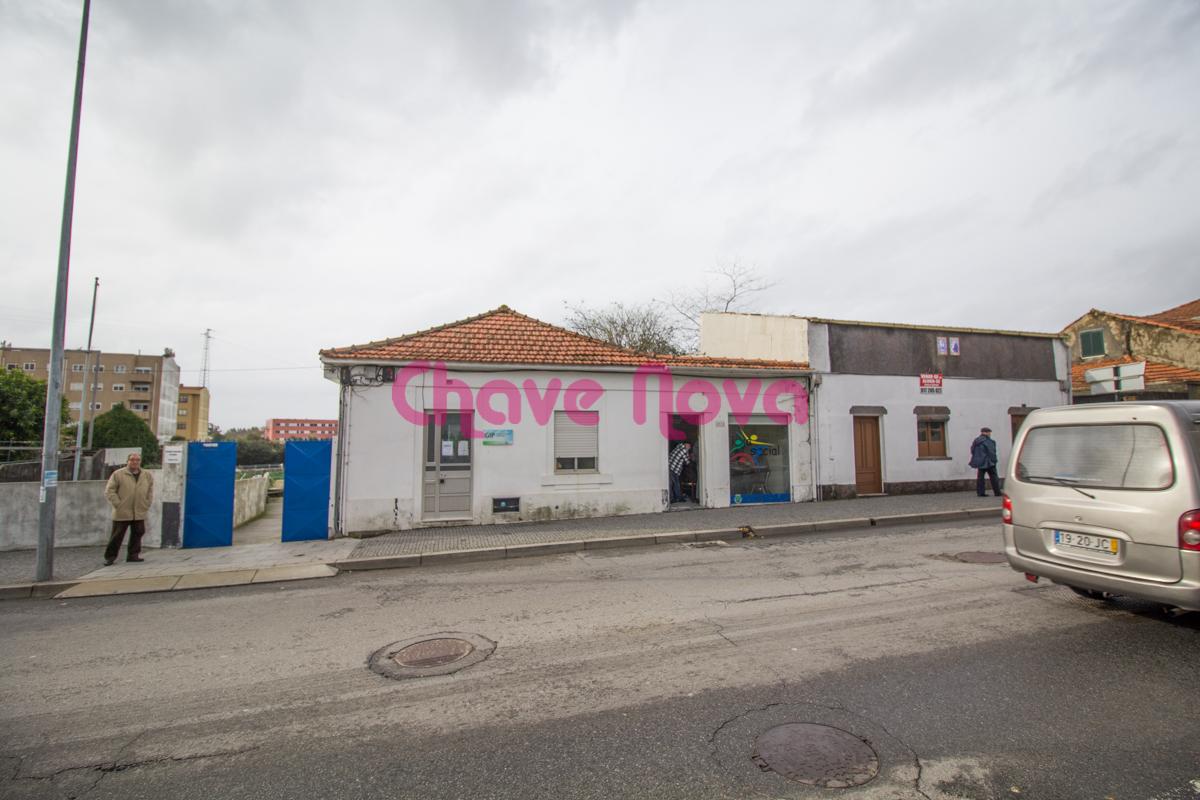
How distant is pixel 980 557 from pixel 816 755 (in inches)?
240

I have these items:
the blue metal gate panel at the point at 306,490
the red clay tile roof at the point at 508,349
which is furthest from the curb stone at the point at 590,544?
the red clay tile roof at the point at 508,349

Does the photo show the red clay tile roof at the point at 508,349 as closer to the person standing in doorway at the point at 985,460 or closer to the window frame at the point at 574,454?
the window frame at the point at 574,454

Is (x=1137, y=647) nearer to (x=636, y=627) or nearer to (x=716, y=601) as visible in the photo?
(x=716, y=601)

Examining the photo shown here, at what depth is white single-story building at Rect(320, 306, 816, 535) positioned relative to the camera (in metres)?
11.0

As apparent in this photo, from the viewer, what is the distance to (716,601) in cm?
587

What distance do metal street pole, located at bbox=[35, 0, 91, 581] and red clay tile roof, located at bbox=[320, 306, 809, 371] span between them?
3.87m

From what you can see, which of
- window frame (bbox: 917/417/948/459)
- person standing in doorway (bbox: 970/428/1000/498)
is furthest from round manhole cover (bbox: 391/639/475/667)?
window frame (bbox: 917/417/948/459)

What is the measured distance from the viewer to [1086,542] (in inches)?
179

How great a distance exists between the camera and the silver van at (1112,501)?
4.04 m

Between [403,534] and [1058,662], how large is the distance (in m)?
9.64

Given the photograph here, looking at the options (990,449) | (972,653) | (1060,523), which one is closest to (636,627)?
(972,653)

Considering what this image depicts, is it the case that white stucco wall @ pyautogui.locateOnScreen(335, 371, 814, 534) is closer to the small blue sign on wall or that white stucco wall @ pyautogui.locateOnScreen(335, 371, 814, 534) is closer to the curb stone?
the small blue sign on wall

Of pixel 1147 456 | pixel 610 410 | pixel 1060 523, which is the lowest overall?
pixel 1060 523

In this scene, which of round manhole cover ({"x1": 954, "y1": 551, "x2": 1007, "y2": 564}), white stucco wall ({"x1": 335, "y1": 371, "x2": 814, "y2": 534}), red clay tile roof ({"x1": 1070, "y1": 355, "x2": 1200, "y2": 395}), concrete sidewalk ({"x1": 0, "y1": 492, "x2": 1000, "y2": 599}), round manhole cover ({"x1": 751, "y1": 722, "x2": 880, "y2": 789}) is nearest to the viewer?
round manhole cover ({"x1": 751, "y1": 722, "x2": 880, "y2": 789})
